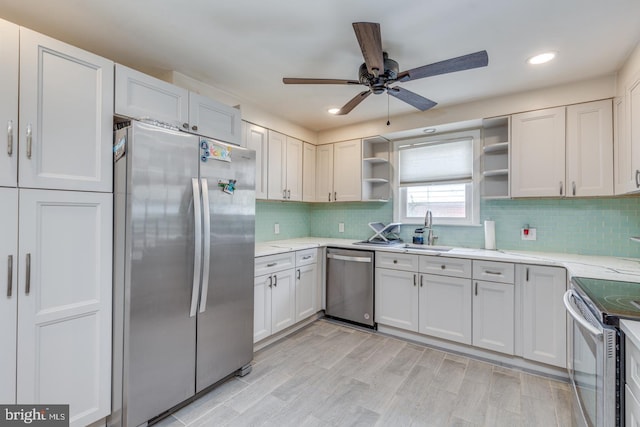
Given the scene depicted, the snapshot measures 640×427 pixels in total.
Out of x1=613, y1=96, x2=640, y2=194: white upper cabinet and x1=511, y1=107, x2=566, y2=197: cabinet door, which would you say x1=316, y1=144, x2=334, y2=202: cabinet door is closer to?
x1=511, y1=107, x2=566, y2=197: cabinet door

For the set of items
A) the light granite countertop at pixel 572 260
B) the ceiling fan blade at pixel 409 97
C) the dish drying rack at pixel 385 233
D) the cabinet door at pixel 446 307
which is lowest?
the cabinet door at pixel 446 307

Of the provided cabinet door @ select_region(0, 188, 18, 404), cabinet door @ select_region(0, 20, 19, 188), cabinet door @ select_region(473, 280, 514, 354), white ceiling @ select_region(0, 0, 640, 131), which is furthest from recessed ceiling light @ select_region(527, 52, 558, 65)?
cabinet door @ select_region(0, 188, 18, 404)

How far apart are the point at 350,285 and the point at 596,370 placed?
219 centimetres

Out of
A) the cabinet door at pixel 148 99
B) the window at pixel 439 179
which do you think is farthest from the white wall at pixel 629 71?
the cabinet door at pixel 148 99

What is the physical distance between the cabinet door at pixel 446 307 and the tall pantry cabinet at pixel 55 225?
2.53m

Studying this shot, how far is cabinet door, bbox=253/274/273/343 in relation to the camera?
259 centimetres

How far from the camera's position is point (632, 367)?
1051mm

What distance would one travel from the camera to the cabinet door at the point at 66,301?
141 cm

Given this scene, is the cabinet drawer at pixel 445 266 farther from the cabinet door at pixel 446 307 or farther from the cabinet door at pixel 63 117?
the cabinet door at pixel 63 117

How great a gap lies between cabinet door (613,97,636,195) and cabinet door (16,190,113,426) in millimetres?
3396

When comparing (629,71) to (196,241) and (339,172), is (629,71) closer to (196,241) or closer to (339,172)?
(339,172)

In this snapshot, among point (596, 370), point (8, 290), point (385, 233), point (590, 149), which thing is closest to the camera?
point (596, 370)

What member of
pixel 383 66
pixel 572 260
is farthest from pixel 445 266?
pixel 383 66

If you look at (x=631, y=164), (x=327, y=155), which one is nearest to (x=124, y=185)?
(x=327, y=155)
